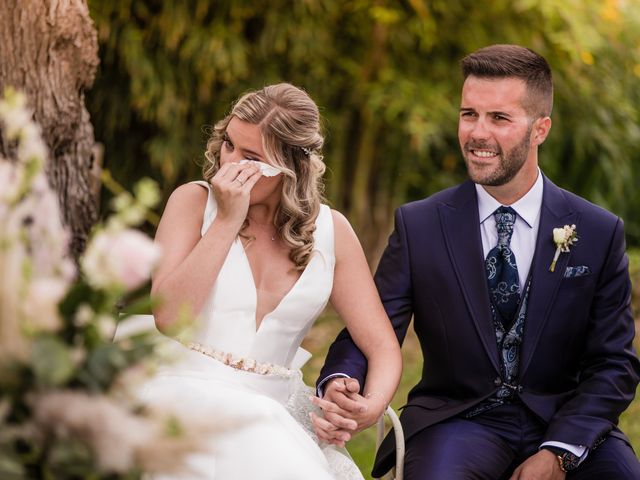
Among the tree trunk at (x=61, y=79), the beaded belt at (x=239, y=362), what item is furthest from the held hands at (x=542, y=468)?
the tree trunk at (x=61, y=79)

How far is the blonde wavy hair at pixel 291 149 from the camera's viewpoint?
3.13 metres

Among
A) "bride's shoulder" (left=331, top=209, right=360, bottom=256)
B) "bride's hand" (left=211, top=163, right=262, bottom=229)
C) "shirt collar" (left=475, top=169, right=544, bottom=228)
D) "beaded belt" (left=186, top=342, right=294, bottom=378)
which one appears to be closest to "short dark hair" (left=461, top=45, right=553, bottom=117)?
"shirt collar" (left=475, top=169, right=544, bottom=228)

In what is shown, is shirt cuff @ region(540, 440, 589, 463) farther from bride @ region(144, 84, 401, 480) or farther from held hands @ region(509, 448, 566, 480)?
bride @ region(144, 84, 401, 480)

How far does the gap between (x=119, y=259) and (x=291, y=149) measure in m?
1.74

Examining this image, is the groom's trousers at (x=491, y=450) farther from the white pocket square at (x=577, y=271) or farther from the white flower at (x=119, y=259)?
the white flower at (x=119, y=259)

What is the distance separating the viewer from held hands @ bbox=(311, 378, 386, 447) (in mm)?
2865

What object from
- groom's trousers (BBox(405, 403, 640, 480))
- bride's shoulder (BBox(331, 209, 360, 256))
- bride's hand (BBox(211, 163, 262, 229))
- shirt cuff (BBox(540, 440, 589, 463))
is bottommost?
groom's trousers (BBox(405, 403, 640, 480))

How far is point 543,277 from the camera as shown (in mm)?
3119

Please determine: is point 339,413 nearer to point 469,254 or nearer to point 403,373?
point 469,254

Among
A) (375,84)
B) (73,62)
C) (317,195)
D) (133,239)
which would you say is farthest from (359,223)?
(133,239)

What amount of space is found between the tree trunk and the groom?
152cm

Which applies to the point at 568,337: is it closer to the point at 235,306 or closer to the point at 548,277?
the point at 548,277

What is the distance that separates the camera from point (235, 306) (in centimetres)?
309

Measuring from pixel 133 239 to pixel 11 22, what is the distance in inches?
103
